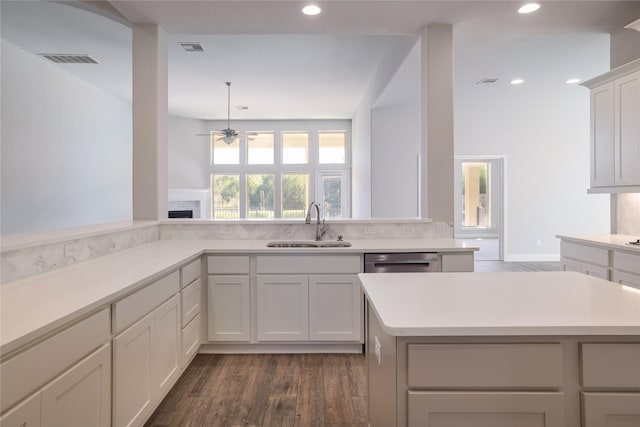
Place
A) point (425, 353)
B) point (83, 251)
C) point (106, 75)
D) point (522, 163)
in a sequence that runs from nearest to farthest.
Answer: point (425, 353)
point (83, 251)
point (106, 75)
point (522, 163)

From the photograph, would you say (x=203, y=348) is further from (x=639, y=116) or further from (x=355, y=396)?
(x=639, y=116)

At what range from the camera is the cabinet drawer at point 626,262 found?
8.60 ft

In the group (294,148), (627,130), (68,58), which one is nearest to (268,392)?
(627,130)

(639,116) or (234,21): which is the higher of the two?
(234,21)

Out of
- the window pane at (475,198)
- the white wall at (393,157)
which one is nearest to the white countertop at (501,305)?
the white wall at (393,157)

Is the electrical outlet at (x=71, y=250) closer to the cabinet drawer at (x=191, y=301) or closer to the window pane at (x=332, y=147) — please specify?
the cabinet drawer at (x=191, y=301)

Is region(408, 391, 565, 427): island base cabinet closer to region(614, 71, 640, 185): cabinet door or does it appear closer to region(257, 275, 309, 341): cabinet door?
region(257, 275, 309, 341): cabinet door

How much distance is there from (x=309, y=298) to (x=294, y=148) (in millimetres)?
7185

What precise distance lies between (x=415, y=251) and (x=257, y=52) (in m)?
3.66

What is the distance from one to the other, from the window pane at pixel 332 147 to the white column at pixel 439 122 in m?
6.12

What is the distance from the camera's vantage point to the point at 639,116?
310cm

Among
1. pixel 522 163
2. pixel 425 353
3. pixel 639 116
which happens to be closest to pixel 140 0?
pixel 425 353

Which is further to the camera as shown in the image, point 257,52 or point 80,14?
point 257,52

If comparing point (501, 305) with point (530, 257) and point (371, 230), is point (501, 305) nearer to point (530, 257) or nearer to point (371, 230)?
point (371, 230)
